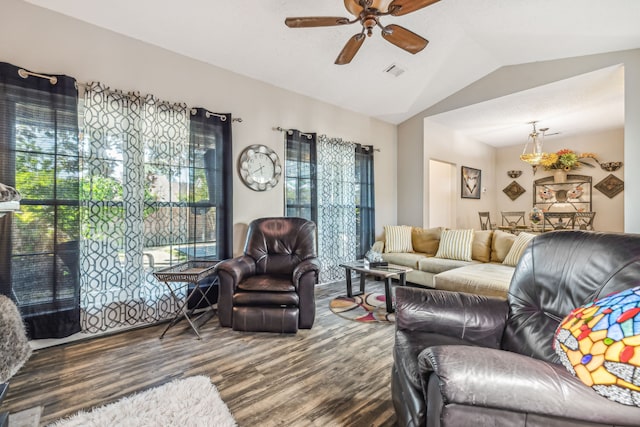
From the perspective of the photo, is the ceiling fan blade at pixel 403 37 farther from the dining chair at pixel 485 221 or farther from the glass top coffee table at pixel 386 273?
the dining chair at pixel 485 221

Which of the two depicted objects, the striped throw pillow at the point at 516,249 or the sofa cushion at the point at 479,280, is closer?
the sofa cushion at the point at 479,280

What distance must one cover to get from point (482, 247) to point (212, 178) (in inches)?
145

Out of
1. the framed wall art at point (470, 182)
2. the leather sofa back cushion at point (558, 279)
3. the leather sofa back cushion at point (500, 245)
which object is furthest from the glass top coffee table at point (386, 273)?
the framed wall art at point (470, 182)

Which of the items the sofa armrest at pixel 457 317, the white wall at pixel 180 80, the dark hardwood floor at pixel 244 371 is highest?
the white wall at pixel 180 80

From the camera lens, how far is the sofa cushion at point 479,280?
273 cm

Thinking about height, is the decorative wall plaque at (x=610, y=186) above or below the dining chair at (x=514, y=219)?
above

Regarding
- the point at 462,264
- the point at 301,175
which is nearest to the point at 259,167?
the point at 301,175

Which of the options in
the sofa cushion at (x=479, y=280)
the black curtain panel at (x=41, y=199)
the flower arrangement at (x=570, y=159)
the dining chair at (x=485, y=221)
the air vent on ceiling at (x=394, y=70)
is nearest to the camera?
the black curtain panel at (x=41, y=199)

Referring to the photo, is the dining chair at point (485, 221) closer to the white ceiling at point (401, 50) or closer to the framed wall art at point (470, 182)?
the framed wall art at point (470, 182)

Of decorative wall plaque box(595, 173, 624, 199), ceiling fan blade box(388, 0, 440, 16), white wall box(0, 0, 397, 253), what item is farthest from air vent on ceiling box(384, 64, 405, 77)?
decorative wall plaque box(595, 173, 624, 199)

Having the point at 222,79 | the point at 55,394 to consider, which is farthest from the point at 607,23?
the point at 55,394

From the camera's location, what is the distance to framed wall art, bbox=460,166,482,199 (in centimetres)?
600

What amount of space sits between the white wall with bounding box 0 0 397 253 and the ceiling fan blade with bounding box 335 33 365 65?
4.48 feet

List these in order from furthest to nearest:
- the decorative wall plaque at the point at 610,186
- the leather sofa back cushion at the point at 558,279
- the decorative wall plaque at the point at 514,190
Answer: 1. the decorative wall plaque at the point at 514,190
2. the decorative wall plaque at the point at 610,186
3. the leather sofa back cushion at the point at 558,279
